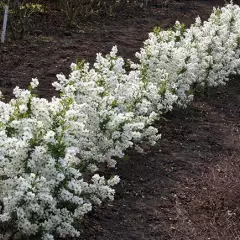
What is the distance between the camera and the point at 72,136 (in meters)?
4.09

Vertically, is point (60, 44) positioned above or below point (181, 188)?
above

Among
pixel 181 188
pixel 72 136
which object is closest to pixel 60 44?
pixel 181 188

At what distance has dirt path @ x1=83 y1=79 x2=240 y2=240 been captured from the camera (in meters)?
4.91

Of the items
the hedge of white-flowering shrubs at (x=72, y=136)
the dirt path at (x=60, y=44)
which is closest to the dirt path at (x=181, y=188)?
the hedge of white-flowering shrubs at (x=72, y=136)

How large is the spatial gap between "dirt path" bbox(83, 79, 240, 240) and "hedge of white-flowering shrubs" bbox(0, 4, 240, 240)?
0.26 metres

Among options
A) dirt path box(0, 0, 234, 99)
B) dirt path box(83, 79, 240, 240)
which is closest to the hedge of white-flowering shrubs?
dirt path box(83, 79, 240, 240)

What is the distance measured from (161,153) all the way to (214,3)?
1205 centimetres

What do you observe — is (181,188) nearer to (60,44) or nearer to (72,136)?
(72,136)

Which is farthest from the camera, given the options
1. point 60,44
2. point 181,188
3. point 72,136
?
point 60,44

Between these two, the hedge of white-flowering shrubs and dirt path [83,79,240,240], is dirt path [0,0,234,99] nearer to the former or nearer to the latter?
the hedge of white-flowering shrubs

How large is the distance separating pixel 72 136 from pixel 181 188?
6.57ft

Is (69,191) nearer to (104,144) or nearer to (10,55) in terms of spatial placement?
(104,144)

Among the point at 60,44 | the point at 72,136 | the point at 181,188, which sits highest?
the point at 72,136

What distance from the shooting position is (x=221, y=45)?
8688 millimetres
